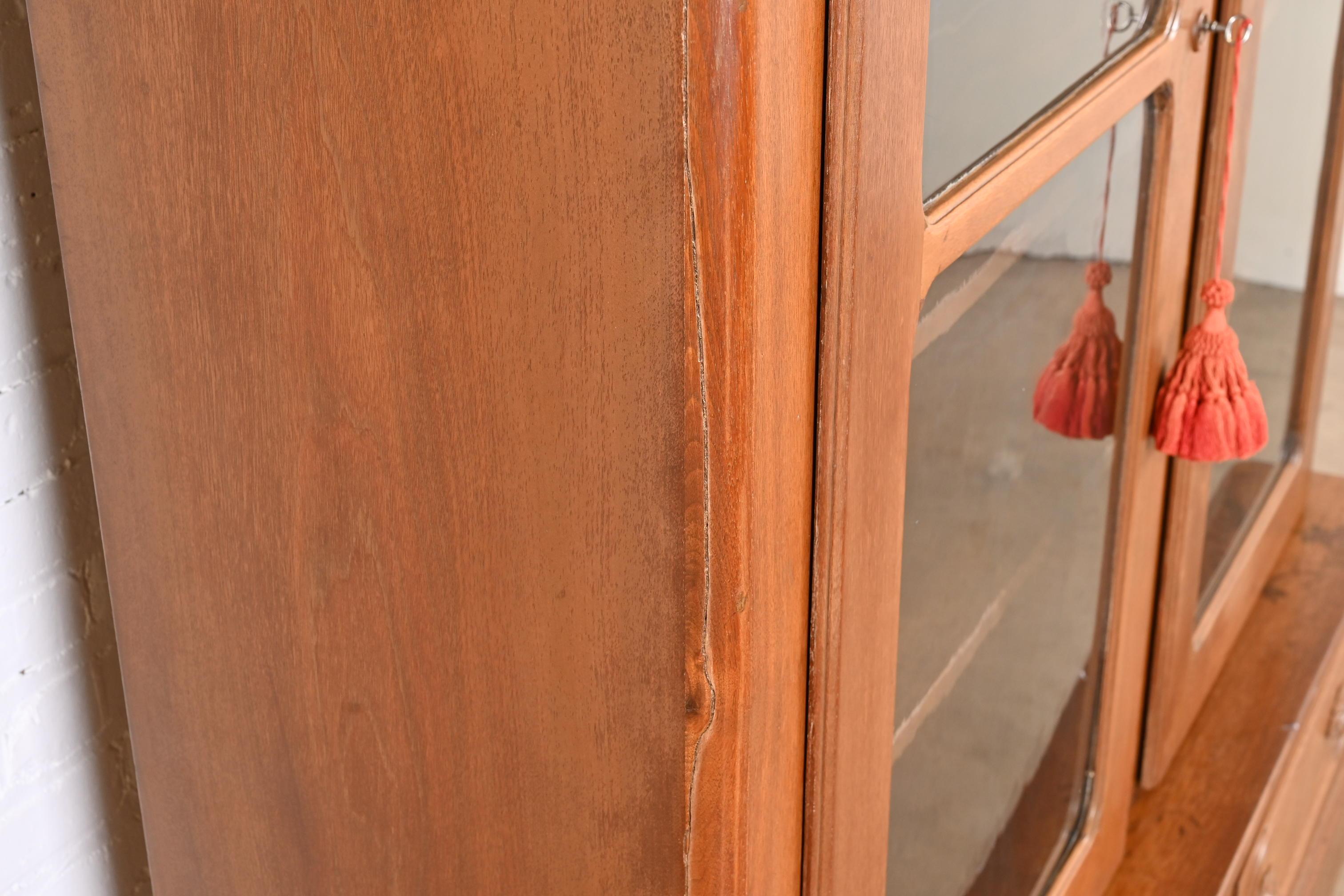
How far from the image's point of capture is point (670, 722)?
1.55ft

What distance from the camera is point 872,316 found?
490mm

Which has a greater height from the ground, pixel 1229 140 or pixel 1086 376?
pixel 1229 140

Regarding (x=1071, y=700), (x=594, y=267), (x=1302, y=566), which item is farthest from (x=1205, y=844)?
(x=594, y=267)

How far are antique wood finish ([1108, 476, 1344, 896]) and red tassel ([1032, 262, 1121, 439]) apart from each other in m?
0.37

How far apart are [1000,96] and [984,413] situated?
16 cm

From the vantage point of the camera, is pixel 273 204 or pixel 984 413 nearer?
pixel 273 204

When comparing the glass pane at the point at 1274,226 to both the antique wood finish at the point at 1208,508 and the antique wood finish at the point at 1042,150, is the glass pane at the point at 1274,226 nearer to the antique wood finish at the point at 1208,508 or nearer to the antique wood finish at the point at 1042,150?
the antique wood finish at the point at 1208,508

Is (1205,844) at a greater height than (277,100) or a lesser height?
lesser

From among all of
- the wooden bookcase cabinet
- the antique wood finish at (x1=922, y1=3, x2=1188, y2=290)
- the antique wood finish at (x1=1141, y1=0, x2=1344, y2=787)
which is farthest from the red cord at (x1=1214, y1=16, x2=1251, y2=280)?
the wooden bookcase cabinet

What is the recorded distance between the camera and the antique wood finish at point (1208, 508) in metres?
0.88

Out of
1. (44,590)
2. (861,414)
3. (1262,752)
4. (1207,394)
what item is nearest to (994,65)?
(861,414)

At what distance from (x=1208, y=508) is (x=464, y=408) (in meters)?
0.76

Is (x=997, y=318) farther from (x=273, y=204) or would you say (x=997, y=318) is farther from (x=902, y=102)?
(x=273, y=204)

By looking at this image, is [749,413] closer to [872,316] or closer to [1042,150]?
[872,316]
